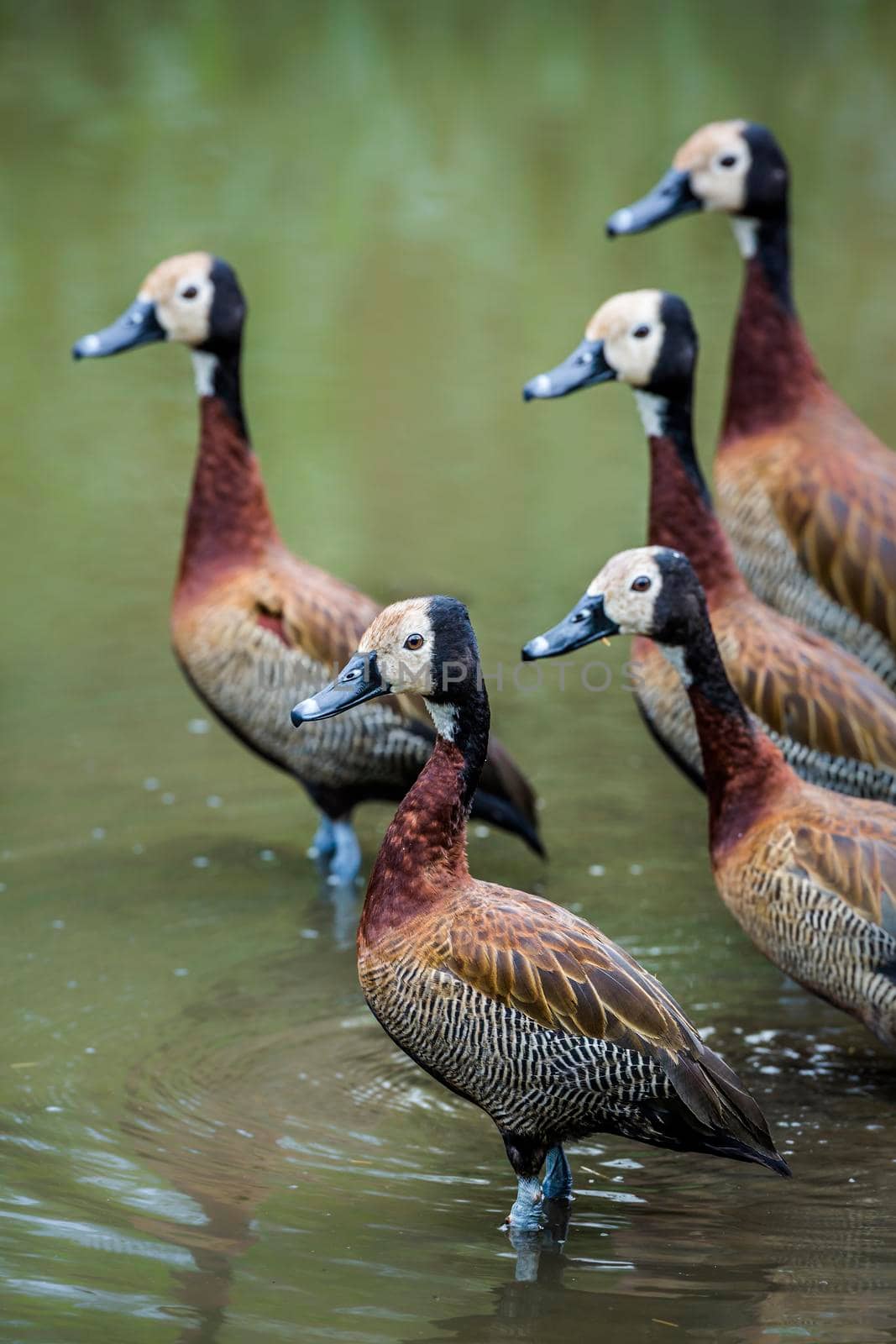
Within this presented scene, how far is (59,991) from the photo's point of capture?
18.5 ft

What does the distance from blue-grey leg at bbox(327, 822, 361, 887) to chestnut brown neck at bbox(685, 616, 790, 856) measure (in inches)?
62.9

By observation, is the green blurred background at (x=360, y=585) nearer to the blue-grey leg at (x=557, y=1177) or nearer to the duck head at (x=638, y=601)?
the blue-grey leg at (x=557, y=1177)

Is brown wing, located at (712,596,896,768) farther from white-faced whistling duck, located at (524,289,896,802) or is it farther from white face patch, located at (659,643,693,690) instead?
white face patch, located at (659,643,693,690)

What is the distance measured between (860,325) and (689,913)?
8041mm

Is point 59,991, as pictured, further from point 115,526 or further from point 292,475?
point 292,475

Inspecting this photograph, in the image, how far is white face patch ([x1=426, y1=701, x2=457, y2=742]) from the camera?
176 inches

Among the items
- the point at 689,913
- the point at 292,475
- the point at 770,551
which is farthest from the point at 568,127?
the point at 689,913

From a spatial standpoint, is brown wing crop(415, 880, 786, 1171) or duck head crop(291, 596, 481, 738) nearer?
brown wing crop(415, 880, 786, 1171)

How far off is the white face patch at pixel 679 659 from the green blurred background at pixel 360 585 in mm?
919

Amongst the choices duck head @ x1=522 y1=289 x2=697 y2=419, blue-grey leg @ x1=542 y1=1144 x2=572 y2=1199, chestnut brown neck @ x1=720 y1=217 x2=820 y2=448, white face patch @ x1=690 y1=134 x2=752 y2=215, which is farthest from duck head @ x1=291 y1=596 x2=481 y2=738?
white face patch @ x1=690 y1=134 x2=752 y2=215

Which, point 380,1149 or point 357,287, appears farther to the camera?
point 357,287

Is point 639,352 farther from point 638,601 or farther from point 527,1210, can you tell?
point 527,1210

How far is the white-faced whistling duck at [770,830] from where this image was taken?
4.90m

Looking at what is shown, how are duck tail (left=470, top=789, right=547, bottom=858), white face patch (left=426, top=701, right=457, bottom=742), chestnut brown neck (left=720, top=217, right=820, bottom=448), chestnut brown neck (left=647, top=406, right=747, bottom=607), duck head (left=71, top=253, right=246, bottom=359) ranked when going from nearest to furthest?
white face patch (left=426, top=701, right=457, bottom=742) → chestnut brown neck (left=647, top=406, right=747, bottom=607) → duck tail (left=470, top=789, right=547, bottom=858) → duck head (left=71, top=253, right=246, bottom=359) → chestnut brown neck (left=720, top=217, right=820, bottom=448)
